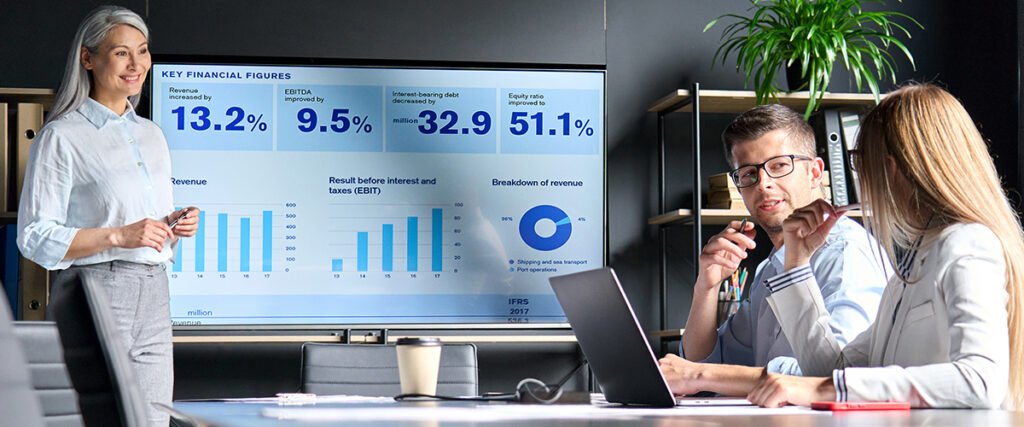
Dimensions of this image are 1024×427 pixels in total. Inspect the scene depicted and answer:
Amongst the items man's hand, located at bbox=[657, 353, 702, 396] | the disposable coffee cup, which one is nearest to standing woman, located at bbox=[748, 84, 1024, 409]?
man's hand, located at bbox=[657, 353, 702, 396]

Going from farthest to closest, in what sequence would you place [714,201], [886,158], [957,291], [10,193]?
[714,201] < [10,193] < [886,158] < [957,291]

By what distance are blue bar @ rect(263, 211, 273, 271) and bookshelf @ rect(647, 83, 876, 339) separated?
4.75 feet

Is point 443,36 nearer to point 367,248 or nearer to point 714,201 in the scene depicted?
point 367,248

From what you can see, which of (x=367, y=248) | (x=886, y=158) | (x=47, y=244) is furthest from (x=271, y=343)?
(x=886, y=158)

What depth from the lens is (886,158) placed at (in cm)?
161

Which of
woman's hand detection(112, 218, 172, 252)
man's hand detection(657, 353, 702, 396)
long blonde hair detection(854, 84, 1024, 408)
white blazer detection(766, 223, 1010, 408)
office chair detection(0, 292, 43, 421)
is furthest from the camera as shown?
woman's hand detection(112, 218, 172, 252)

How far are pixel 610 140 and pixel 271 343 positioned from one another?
1542 millimetres

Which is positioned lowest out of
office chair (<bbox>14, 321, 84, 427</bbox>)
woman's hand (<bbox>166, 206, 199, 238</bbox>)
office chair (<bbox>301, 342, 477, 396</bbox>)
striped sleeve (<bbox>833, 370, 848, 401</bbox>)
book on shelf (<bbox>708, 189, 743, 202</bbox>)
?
office chair (<bbox>301, 342, 477, 396</bbox>)

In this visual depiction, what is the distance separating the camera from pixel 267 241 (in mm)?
3744

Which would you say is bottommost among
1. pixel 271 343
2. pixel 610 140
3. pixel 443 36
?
pixel 271 343

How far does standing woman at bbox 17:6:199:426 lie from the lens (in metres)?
2.60

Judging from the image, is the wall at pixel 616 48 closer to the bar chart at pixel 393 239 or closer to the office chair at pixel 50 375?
the bar chart at pixel 393 239

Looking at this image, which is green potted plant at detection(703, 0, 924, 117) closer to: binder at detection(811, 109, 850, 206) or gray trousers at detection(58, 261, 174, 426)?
binder at detection(811, 109, 850, 206)

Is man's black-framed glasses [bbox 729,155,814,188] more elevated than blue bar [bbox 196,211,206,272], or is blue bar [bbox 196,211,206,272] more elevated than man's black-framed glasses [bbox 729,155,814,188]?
man's black-framed glasses [bbox 729,155,814,188]
